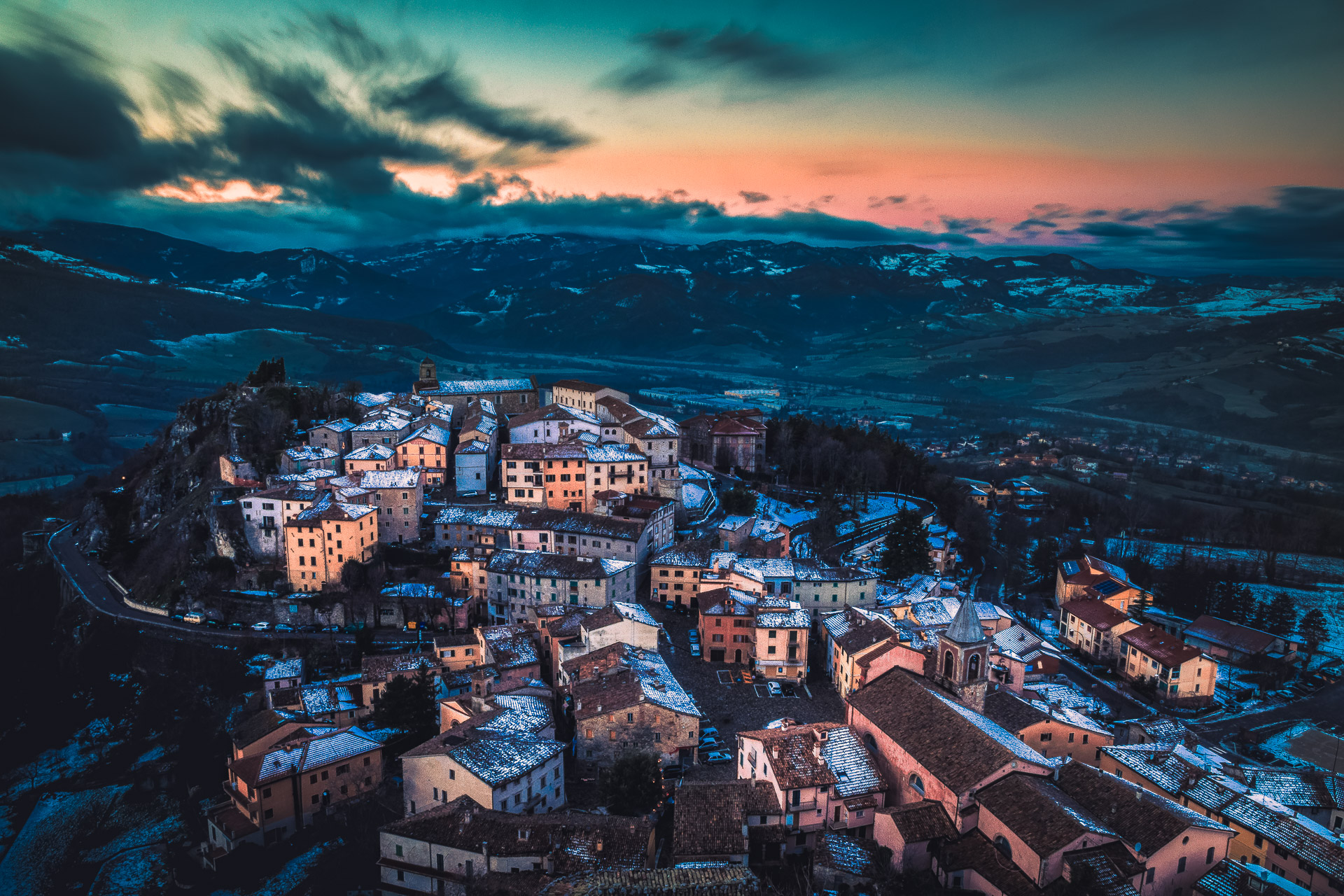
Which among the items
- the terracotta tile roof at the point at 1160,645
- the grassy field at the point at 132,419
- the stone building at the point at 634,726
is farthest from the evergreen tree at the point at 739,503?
the grassy field at the point at 132,419

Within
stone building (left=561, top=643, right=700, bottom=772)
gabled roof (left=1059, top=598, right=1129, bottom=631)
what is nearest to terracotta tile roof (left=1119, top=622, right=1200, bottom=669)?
gabled roof (left=1059, top=598, right=1129, bottom=631)

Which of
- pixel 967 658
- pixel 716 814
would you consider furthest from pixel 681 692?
pixel 967 658

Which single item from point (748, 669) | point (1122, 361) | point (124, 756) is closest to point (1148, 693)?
point (748, 669)

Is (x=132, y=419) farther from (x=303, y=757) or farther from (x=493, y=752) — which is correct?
(x=493, y=752)

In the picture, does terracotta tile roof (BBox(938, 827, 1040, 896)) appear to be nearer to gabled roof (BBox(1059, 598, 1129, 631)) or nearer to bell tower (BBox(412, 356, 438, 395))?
gabled roof (BBox(1059, 598, 1129, 631))

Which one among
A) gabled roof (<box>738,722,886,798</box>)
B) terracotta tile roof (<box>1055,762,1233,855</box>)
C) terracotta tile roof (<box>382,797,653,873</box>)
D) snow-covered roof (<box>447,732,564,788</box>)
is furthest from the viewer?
snow-covered roof (<box>447,732,564,788</box>)
